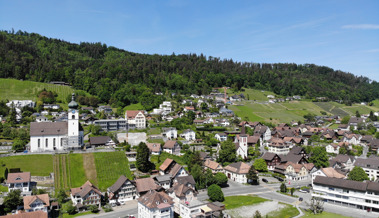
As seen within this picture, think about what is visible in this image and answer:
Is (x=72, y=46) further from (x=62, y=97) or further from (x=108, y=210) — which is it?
(x=108, y=210)

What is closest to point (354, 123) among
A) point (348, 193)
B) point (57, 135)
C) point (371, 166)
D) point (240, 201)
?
point (371, 166)

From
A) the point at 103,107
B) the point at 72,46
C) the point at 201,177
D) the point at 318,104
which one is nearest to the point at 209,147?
the point at 201,177

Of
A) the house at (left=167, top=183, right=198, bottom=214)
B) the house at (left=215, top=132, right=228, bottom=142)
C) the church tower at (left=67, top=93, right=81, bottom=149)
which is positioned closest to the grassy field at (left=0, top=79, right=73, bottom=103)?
the church tower at (left=67, top=93, right=81, bottom=149)

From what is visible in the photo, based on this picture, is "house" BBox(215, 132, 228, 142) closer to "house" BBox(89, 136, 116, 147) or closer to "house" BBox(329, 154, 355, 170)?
"house" BBox(329, 154, 355, 170)

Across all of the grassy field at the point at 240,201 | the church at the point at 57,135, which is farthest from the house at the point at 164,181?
the church at the point at 57,135

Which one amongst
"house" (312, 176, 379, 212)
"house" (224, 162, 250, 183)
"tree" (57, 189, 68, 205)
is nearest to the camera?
"tree" (57, 189, 68, 205)

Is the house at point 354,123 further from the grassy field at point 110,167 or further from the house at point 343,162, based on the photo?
the grassy field at point 110,167
